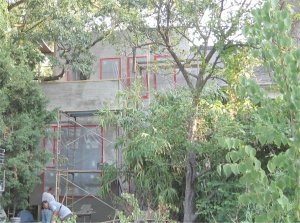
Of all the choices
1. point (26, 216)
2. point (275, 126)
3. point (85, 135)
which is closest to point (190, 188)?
point (85, 135)

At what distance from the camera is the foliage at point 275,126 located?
2842 millimetres

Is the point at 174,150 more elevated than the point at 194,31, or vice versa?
the point at 194,31

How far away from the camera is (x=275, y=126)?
3.04 metres

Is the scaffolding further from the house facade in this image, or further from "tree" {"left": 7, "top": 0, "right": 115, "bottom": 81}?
"tree" {"left": 7, "top": 0, "right": 115, "bottom": 81}

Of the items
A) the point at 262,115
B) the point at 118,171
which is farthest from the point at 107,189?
the point at 262,115

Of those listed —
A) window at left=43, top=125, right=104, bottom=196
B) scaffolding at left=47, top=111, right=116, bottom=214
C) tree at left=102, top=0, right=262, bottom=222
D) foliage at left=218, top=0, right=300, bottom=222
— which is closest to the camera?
foliage at left=218, top=0, right=300, bottom=222

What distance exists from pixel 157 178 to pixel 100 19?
6.14 meters

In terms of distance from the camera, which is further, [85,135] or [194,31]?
[85,135]

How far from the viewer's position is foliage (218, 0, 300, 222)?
9.32 feet

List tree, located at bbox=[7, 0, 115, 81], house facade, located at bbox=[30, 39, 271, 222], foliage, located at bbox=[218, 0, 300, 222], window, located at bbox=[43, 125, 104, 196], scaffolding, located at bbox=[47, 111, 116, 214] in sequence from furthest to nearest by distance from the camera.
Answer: window, located at bbox=[43, 125, 104, 196] → house facade, located at bbox=[30, 39, 271, 222] → scaffolding, located at bbox=[47, 111, 116, 214] → tree, located at bbox=[7, 0, 115, 81] → foliage, located at bbox=[218, 0, 300, 222]

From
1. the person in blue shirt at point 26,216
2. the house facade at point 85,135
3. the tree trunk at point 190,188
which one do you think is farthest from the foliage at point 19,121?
the tree trunk at point 190,188

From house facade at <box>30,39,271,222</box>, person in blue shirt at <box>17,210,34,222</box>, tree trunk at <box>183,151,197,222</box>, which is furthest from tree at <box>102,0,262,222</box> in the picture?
person in blue shirt at <box>17,210,34,222</box>

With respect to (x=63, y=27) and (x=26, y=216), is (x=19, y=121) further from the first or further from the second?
(x=26, y=216)

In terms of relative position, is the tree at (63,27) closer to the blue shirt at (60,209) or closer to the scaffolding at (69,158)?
the scaffolding at (69,158)
